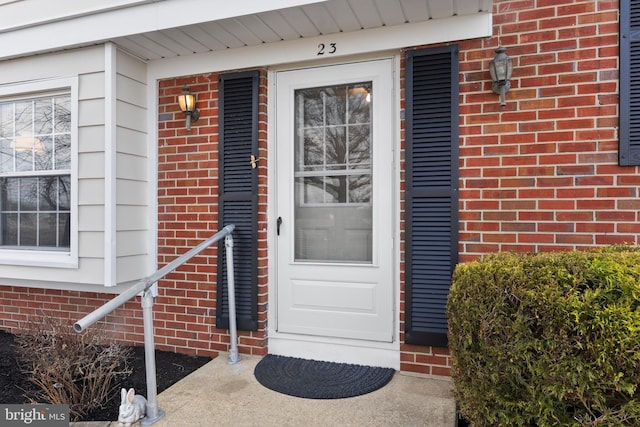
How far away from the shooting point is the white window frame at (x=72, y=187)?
3205 millimetres

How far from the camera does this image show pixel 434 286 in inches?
108

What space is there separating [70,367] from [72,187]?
1409 mm

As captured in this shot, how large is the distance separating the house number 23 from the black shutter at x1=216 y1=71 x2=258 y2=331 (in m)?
0.54

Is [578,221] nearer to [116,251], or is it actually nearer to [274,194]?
[274,194]

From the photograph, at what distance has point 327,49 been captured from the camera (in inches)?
117

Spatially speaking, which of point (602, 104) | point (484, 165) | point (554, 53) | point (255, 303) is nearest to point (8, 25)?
point (255, 303)

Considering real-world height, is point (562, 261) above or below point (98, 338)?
above

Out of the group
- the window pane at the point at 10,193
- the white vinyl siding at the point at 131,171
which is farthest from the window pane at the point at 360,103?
the window pane at the point at 10,193

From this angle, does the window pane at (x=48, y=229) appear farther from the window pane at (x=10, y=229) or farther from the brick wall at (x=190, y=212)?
the brick wall at (x=190, y=212)

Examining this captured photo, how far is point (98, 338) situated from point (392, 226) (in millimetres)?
2206

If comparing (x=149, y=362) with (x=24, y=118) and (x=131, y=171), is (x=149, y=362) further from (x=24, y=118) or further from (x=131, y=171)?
(x=24, y=118)

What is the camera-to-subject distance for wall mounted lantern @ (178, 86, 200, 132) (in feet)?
10.7

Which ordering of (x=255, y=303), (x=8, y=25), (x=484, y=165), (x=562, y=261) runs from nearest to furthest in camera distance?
(x=562, y=261)
(x=484, y=165)
(x=255, y=303)
(x=8, y=25)

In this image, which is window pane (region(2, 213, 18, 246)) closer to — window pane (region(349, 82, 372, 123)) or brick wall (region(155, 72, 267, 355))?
brick wall (region(155, 72, 267, 355))
